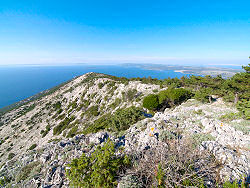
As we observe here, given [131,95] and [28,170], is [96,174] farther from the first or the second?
[131,95]

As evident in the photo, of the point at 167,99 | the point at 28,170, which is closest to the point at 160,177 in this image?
the point at 28,170

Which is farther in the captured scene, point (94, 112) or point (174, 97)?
point (94, 112)

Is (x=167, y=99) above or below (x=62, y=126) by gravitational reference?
above

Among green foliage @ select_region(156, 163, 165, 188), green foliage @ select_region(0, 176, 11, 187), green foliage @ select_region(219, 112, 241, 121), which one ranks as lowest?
green foliage @ select_region(0, 176, 11, 187)

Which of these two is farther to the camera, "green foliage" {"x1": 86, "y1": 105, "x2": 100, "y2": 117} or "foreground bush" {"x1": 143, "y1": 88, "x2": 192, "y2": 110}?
"green foliage" {"x1": 86, "y1": 105, "x2": 100, "y2": 117}

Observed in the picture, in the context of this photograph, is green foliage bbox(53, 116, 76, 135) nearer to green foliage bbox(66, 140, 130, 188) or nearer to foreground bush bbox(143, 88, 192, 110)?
foreground bush bbox(143, 88, 192, 110)

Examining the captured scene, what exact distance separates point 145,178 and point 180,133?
4.96 m

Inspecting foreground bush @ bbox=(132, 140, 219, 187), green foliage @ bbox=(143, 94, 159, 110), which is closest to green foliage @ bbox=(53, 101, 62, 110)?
green foliage @ bbox=(143, 94, 159, 110)

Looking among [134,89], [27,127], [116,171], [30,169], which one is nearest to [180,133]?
[116,171]

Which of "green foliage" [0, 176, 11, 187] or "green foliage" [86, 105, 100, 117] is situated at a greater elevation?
"green foliage" [0, 176, 11, 187]

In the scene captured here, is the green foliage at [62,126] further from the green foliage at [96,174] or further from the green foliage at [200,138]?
the green foliage at [200,138]

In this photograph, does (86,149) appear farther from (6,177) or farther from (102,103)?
(102,103)

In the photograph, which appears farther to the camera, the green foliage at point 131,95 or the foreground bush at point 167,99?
the green foliage at point 131,95

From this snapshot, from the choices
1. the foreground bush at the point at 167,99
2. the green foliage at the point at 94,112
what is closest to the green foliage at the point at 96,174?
the foreground bush at the point at 167,99
